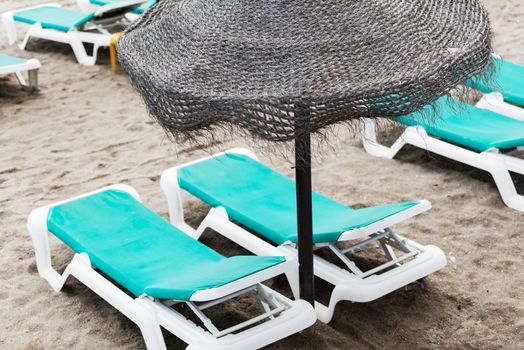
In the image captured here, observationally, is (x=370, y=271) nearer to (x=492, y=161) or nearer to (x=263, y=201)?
(x=263, y=201)

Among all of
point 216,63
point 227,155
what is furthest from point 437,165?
point 216,63

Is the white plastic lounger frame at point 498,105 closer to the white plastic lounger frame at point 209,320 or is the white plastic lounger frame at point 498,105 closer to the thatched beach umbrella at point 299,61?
the thatched beach umbrella at point 299,61

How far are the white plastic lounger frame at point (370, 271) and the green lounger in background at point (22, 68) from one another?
2.78 meters

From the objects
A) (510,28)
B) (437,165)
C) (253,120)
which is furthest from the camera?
(510,28)

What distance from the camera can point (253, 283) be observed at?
10.7 ft

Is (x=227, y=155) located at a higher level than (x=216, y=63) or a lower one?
lower

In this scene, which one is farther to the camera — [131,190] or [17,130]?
[17,130]

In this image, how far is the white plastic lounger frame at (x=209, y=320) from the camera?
319cm

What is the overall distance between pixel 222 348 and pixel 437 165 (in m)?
2.44

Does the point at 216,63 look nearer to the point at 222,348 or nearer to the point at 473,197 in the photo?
the point at 222,348

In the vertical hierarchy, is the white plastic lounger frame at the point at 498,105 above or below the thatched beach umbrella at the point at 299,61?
below

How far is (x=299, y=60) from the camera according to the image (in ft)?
8.92

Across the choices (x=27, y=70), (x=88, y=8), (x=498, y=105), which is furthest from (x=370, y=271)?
(x=88, y=8)

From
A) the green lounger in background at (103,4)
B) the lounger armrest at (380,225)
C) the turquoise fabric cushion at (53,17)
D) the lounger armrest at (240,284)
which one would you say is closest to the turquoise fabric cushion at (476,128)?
the lounger armrest at (380,225)
